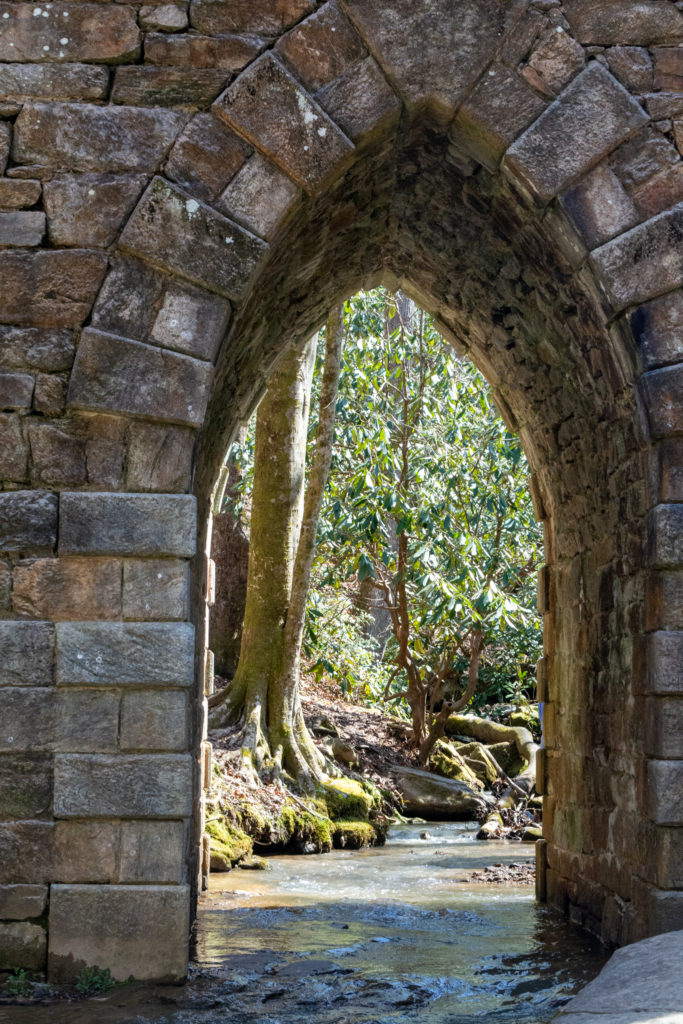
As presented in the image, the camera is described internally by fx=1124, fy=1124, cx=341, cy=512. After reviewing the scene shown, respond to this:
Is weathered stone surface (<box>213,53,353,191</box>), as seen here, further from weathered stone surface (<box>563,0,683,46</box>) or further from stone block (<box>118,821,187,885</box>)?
stone block (<box>118,821,187,885</box>)

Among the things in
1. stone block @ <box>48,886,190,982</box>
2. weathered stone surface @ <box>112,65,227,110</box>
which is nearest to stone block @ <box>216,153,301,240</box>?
weathered stone surface @ <box>112,65,227,110</box>

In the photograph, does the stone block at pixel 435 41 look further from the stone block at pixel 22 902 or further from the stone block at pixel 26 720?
the stone block at pixel 22 902

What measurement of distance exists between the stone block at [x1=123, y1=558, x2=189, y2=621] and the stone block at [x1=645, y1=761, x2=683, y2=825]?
2.19 meters

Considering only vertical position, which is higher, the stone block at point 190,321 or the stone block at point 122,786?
the stone block at point 190,321

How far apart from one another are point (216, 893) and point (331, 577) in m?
5.44

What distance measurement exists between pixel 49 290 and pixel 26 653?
1560 mm

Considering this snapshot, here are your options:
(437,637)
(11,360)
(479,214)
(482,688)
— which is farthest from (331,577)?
(11,360)

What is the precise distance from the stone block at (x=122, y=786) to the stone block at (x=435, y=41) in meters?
3.13

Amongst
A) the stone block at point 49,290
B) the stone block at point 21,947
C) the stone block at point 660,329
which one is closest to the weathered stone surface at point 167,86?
the stone block at point 49,290

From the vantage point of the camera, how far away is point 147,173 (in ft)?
16.2

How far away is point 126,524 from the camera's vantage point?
15.7 ft

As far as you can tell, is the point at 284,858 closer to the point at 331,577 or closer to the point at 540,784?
the point at 540,784

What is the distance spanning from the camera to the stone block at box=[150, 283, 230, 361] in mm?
4867

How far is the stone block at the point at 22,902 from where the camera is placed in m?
4.58
